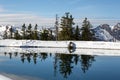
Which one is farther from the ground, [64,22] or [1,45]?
[64,22]

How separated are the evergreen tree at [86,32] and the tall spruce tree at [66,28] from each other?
8.88 ft

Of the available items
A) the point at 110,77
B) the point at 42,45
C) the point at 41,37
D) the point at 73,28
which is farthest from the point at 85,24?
the point at 110,77

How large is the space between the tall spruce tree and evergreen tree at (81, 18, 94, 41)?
2.71 meters

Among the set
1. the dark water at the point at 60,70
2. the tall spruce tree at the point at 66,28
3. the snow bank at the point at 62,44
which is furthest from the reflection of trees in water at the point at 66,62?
the tall spruce tree at the point at 66,28

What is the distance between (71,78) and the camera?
19.4 metres

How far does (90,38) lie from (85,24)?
4002 mm

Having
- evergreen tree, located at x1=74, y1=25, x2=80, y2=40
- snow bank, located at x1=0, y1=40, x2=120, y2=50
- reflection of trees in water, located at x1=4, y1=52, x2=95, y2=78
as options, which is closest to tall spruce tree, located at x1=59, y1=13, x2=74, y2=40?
evergreen tree, located at x1=74, y1=25, x2=80, y2=40

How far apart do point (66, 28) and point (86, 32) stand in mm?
4646

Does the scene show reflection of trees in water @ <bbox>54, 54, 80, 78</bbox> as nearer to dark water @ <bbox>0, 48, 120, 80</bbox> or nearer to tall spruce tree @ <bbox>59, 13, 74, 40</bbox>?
dark water @ <bbox>0, 48, 120, 80</bbox>

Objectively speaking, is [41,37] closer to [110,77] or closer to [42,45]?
[42,45]

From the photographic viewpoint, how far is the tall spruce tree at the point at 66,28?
2938 inches

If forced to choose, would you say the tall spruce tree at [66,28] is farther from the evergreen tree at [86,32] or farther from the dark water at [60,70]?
the dark water at [60,70]

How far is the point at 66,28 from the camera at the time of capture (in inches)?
2997

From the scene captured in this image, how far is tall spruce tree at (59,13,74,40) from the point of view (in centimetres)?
7462
